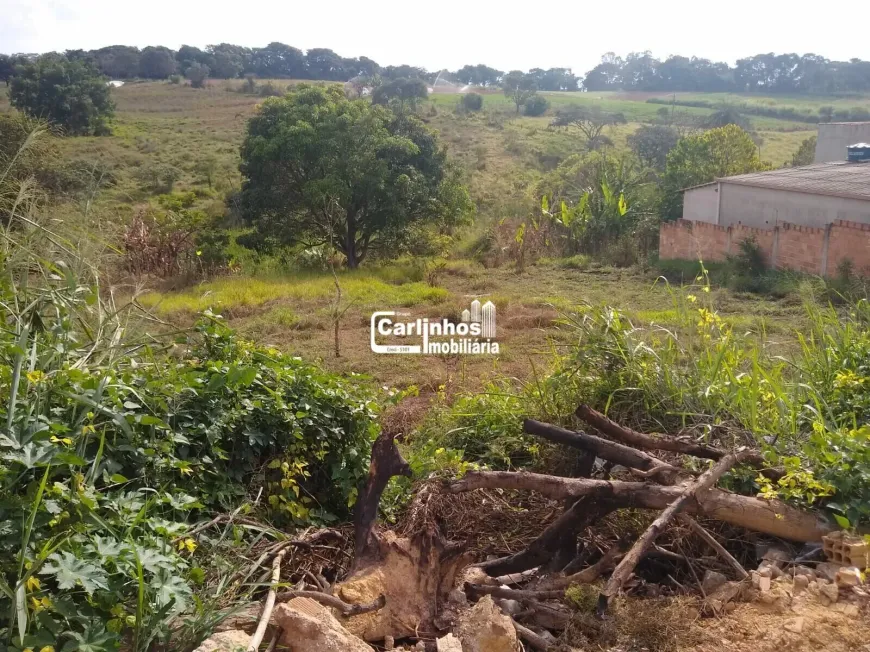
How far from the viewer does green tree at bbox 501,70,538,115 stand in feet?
123

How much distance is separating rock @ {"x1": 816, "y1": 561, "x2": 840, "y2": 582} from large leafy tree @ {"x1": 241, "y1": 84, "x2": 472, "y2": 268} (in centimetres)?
1137

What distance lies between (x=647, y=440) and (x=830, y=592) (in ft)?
3.17

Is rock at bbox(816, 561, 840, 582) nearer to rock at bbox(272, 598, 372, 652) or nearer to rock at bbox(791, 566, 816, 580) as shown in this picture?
rock at bbox(791, 566, 816, 580)

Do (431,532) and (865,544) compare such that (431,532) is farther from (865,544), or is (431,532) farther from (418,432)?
(418,432)

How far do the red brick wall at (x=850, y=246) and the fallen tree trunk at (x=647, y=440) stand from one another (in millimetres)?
9106

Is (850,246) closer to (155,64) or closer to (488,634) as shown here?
(488,634)

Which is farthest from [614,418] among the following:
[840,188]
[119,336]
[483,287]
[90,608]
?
[840,188]

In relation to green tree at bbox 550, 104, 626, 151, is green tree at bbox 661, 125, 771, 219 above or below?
below

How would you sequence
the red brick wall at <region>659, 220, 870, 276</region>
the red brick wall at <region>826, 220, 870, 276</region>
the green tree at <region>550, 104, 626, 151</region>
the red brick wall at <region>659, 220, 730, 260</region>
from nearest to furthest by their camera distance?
the red brick wall at <region>826, 220, 870, 276</region>, the red brick wall at <region>659, 220, 870, 276</region>, the red brick wall at <region>659, 220, 730, 260</region>, the green tree at <region>550, 104, 626, 151</region>

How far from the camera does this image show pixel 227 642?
1833 millimetres

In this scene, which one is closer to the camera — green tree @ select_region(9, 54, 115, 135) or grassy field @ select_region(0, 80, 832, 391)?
grassy field @ select_region(0, 80, 832, 391)

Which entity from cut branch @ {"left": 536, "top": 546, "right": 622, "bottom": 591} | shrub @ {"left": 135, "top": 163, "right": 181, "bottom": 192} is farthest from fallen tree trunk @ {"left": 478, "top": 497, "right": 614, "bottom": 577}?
shrub @ {"left": 135, "top": 163, "right": 181, "bottom": 192}

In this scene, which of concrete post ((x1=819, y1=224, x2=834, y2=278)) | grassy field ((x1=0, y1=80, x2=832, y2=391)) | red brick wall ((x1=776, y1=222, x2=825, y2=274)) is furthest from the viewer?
red brick wall ((x1=776, y1=222, x2=825, y2=274))

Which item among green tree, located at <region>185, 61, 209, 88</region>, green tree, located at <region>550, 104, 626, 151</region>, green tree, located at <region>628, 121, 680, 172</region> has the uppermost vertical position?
green tree, located at <region>185, 61, 209, 88</region>
